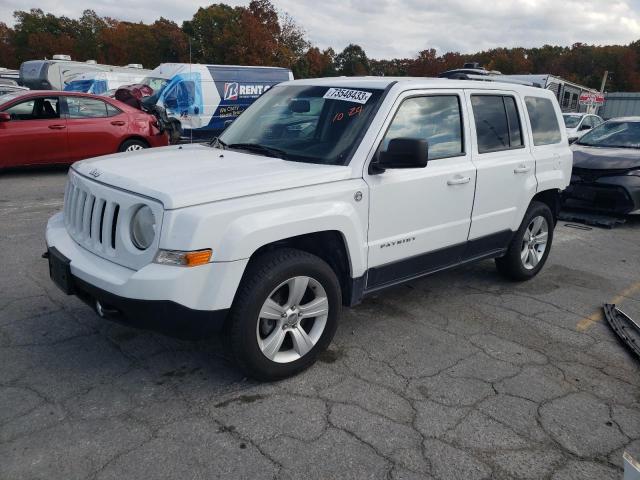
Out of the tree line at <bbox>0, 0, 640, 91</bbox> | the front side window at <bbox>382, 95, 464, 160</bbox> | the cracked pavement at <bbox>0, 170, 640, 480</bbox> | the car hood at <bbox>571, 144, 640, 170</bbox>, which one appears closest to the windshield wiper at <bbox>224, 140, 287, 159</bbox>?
the front side window at <bbox>382, 95, 464, 160</bbox>

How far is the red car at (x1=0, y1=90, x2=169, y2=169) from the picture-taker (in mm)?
9000

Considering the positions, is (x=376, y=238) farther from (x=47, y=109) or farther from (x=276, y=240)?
(x=47, y=109)

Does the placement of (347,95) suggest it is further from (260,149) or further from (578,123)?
(578,123)

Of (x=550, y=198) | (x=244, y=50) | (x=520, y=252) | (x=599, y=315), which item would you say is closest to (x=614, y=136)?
(x=550, y=198)

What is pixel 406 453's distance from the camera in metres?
2.62

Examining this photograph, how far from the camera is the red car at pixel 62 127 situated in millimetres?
9000

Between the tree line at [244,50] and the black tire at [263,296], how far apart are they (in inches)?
1399

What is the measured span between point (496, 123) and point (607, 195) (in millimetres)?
4320

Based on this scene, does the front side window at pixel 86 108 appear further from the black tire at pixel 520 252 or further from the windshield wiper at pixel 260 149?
the black tire at pixel 520 252

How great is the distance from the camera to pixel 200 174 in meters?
3.06

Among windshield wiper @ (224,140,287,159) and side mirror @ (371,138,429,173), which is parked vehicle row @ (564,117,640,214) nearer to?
side mirror @ (371,138,429,173)

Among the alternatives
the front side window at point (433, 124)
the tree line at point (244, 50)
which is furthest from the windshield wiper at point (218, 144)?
the tree line at point (244, 50)

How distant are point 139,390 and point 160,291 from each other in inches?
30.0

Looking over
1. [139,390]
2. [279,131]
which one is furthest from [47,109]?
[139,390]
